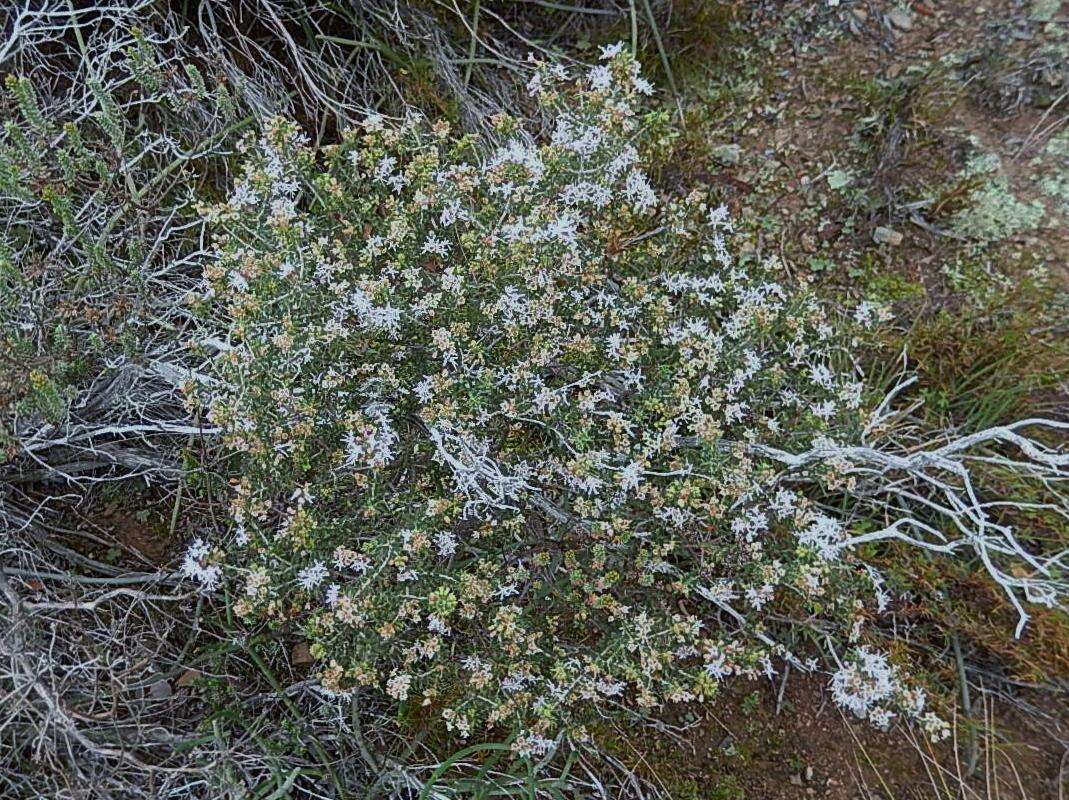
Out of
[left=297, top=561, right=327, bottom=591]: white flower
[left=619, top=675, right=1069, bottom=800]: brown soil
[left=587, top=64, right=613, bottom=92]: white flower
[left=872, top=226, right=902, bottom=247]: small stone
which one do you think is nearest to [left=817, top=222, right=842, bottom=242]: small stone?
[left=872, top=226, right=902, bottom=247]: small stone

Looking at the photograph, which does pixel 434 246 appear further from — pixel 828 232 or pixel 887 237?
pixel 887 237

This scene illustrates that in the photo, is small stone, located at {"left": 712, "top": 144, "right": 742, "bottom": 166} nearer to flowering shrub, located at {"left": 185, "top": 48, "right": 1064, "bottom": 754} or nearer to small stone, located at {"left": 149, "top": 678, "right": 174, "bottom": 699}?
flowering shrub, located at {"left": 185, "top": 48, "right": 1064, "bottom": 754}

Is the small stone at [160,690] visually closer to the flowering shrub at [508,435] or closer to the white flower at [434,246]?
the flowering shrub at [508,435]

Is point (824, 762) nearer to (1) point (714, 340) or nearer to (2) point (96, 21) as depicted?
(1) point (714, 340)

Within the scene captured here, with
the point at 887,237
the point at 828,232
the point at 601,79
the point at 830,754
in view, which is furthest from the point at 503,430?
the point at 887,237

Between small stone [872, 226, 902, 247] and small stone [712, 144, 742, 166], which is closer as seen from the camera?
small stone [872, 226, 902, 247]

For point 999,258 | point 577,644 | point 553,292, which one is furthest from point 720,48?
point 577,644
